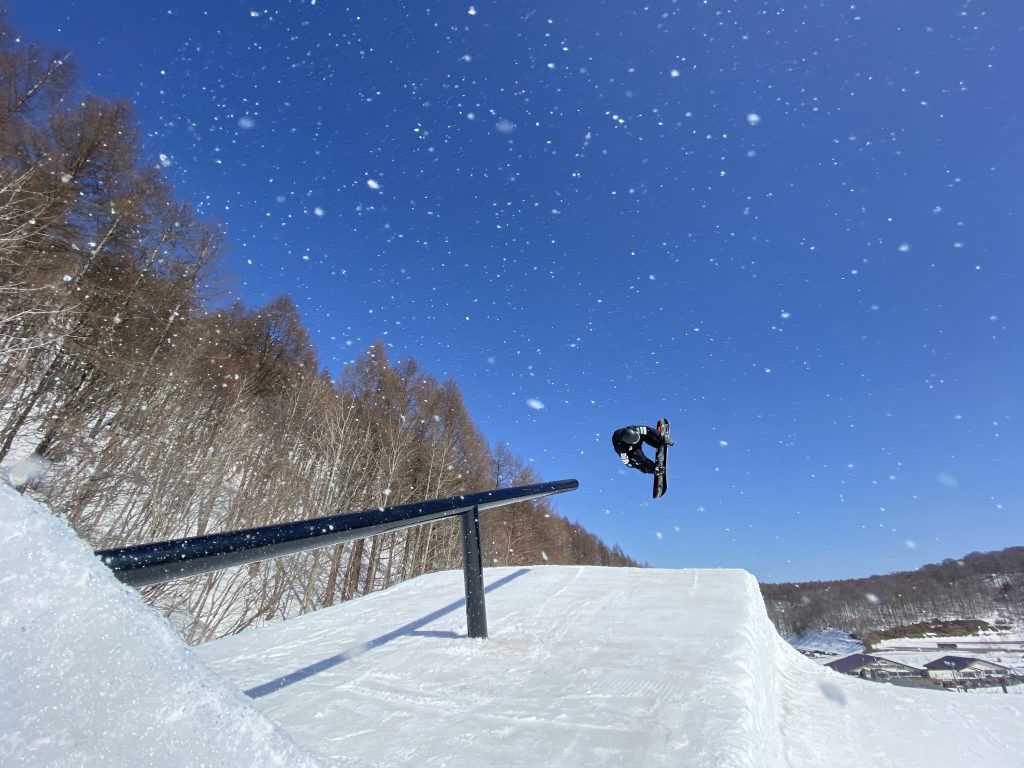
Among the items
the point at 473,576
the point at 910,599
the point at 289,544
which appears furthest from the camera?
the point at 910,599

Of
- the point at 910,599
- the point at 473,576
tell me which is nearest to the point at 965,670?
the point at 473,576

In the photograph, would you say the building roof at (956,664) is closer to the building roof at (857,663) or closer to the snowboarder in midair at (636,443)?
the building roof at (857,663)

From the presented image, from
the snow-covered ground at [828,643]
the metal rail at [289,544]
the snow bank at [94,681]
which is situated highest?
the metal rail at [289,544]

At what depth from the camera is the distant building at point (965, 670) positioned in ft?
155

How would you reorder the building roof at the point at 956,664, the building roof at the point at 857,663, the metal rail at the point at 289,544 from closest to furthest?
the metal rail at the point at 289,544, the building roof at the point at 857,663, the building roof at the point at 956,664

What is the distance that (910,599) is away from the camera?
13012 cm

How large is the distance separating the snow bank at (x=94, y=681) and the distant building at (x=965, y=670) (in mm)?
68592

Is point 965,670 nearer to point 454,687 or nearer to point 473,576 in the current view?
point 473,576

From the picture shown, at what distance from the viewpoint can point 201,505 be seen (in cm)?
1034

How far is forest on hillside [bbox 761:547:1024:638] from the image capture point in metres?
111

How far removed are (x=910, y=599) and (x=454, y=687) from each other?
593ft

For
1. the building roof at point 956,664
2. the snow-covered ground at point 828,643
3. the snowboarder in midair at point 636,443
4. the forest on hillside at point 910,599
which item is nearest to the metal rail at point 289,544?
the snowboarder in midair at point 636,443

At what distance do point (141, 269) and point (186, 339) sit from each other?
2.09 meters

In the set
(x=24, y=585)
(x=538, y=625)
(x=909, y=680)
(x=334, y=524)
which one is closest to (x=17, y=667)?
(x=24, y=585)
